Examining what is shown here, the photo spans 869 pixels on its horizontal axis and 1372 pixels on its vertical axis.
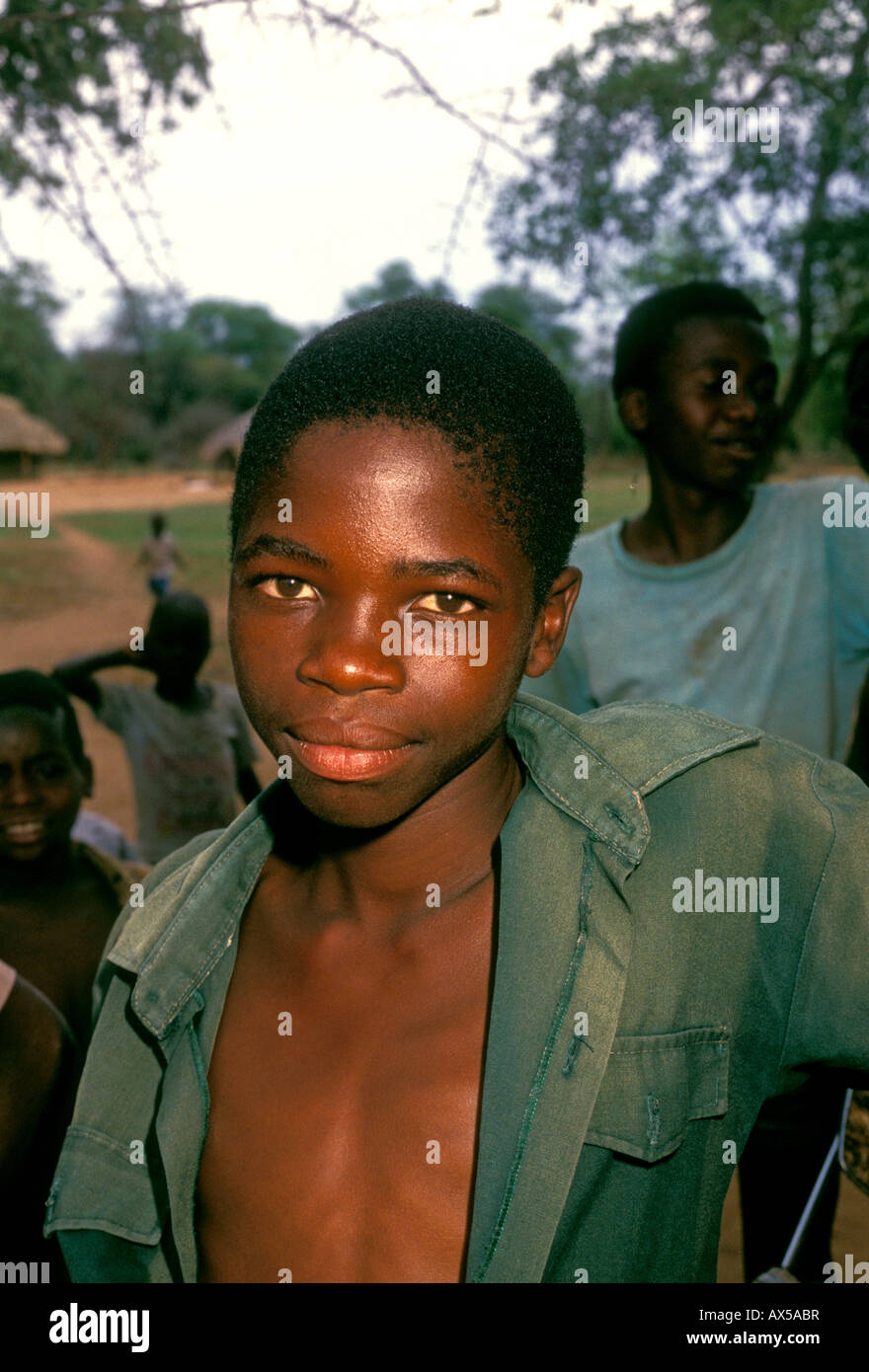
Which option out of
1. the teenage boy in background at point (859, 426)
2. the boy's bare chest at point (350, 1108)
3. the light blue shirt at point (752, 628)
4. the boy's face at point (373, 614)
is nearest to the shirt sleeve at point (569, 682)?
the light blue shirt at point (752, 628)

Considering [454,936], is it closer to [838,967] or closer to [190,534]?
[838,967]

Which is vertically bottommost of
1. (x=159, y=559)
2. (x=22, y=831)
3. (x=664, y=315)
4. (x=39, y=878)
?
(x=39, y=878)

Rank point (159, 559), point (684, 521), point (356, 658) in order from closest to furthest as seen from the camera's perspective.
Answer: point (356, 658) → point (684, 521) → point (159, 559)

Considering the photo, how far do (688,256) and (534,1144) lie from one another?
5.82m

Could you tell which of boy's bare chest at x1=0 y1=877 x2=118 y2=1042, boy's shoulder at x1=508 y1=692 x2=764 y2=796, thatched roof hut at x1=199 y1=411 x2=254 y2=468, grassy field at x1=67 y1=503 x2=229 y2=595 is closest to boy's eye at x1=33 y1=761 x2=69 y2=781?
boy's bare chest at x1=0 y1=877 x2=118 y2=1042

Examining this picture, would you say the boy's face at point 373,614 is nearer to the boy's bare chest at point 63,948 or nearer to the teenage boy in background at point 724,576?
the teenage boy in background at point 724,576

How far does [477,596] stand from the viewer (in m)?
1.23

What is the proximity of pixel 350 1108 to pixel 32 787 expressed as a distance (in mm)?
1604

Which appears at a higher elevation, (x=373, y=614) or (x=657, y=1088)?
A: (x=373, y=614)

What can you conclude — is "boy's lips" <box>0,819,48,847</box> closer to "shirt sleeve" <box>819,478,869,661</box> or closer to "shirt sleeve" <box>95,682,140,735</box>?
"shirt sleeve" <box>95,682,140,735</box>

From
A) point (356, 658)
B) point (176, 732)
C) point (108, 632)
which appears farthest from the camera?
point (108, 632)

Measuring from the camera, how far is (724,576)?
2.67 m

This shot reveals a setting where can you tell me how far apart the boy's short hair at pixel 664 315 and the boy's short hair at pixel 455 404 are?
4.86ft

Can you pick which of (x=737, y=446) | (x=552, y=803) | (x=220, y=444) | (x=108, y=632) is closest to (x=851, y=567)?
(x=737, y=446)
